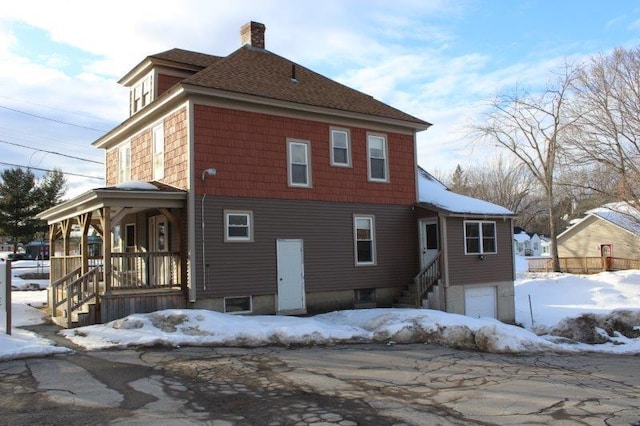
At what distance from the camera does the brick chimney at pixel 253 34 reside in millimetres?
20094

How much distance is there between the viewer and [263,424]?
246 inches

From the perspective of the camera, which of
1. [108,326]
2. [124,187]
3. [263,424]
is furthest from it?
[124,187]

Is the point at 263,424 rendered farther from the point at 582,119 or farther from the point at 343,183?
the point at 582,119

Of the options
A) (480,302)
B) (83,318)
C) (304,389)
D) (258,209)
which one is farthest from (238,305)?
(480,302)

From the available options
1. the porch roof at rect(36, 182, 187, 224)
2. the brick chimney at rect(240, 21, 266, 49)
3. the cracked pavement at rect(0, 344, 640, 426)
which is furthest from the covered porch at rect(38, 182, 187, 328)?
the brick chimney at rect(240, 21, 266, 49)

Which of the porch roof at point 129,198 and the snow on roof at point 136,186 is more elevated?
the snow on roof at point 136,186

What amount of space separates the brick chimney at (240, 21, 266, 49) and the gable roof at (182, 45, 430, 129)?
0.39m

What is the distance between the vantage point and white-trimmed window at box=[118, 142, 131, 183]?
19.4 metres

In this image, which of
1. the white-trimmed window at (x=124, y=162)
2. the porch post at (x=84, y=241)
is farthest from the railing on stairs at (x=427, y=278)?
the white-trimmed window at (x=124, y=162)

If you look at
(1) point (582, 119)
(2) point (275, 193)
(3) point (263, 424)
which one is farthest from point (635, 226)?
(3) point (263, 424)

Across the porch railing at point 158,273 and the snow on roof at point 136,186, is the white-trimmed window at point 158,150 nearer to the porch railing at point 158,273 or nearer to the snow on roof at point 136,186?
the snow on roof at point 136,186

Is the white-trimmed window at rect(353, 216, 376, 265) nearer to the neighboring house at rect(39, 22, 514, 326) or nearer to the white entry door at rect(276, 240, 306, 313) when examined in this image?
A: the neighboring house at rect(39, 22, 514, 326)

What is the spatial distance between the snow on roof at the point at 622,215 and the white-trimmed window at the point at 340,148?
21.9 metres

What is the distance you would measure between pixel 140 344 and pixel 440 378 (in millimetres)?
5754
